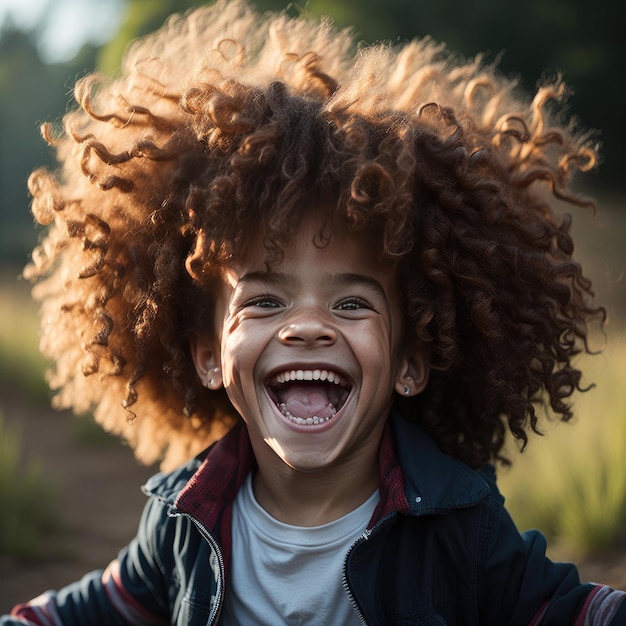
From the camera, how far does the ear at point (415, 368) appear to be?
8.83ft

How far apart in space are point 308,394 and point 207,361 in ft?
1.40

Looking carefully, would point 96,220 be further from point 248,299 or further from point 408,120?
point 408,120

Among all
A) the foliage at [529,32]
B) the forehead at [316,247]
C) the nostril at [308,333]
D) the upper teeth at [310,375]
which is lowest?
the upper teeth at [310,375]

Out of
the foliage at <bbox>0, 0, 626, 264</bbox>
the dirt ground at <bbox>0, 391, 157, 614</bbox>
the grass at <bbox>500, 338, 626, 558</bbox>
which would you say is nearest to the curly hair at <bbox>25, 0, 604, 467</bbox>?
the grass at <bbox>500, 338, 626, 558</bbox>

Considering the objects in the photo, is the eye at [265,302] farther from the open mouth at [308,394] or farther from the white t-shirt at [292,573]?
the white t-shirt at [292,573]

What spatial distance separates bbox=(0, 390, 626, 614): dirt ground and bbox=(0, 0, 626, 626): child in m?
1.42

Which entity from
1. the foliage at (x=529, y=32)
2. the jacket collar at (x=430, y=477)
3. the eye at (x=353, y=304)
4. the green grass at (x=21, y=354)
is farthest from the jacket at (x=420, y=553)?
the foliage at (x=529, y=32)

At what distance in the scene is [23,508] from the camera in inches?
189

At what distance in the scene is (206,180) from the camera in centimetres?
257

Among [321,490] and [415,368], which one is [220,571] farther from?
[415,368]

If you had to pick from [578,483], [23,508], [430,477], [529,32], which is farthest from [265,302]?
[529,32]

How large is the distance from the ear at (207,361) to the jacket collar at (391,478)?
0.68 feet

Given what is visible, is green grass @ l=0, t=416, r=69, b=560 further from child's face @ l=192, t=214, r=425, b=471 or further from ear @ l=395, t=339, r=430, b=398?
ear @ l=395, t=339, r=430, b=398

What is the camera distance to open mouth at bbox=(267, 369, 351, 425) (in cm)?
246
